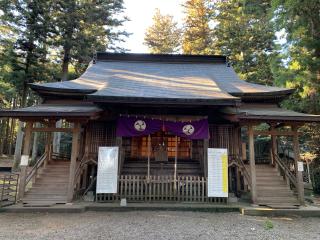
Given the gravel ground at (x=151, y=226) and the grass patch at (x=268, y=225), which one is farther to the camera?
the grass patch at (x=268, y=225)

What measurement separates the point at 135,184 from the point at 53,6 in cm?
1576

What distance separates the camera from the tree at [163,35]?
102ft

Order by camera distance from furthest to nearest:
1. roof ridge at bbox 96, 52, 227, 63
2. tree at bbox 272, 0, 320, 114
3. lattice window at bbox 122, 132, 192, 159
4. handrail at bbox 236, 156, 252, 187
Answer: roof ridge at bbox 96, 52, 227, 63 → lattice window at bbox 122, 132, 192, 159 → tree at bbox 272, 0, 320, 114 → handrail at bbox 236, 156, 252, 187

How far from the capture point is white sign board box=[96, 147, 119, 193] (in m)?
8.64

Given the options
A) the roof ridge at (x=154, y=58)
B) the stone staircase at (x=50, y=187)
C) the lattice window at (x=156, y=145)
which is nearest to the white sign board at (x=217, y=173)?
the lattice window at (x=156, y=145)

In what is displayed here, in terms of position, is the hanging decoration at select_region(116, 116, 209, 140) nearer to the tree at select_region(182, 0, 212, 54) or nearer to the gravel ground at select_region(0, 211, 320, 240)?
the gravel ground at select_region(0, 211, 320, 240)

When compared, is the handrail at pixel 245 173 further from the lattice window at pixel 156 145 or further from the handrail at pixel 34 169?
the handrail at pixel 34 169

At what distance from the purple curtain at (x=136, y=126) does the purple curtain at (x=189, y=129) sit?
436 mm

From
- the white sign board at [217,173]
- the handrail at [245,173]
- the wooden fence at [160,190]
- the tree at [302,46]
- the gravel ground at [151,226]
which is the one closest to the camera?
the gravel ground at [151,226]

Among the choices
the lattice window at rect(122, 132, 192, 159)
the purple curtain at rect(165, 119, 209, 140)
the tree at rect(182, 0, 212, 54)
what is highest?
the tree at rect(182, 0, 212, 54)

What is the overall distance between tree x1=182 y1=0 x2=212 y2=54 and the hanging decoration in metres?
18.4

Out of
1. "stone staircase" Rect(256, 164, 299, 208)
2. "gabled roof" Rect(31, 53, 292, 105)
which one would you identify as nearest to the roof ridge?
"gabled roof" Rect(31, 53, 292, 105)

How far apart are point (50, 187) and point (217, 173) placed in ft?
20.4

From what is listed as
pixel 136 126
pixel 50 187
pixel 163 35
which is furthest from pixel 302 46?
pixel 163 35
